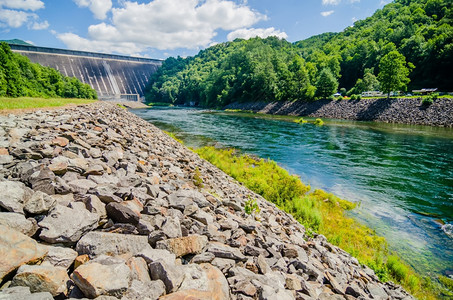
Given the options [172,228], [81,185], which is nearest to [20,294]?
[172,228]

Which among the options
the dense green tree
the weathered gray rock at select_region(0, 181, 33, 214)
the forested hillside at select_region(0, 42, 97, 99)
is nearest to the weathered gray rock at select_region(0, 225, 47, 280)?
the weathered gray rock at select_region(0, 181, 33, 214)

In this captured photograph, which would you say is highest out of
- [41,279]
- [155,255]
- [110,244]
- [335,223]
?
[41,279]

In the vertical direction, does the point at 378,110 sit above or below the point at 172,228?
above

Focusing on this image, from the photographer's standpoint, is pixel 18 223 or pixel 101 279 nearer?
pixel 101 279

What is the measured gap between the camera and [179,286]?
323cm

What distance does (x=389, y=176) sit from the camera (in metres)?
17.6

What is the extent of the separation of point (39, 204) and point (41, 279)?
155 centimetres

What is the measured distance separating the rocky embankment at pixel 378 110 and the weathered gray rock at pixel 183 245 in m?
56.7

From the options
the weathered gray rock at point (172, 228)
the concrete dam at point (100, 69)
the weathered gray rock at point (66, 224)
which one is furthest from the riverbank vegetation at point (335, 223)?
the concrete dam at point (100, 69)

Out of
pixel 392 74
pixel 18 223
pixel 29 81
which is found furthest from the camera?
pixel 392 74

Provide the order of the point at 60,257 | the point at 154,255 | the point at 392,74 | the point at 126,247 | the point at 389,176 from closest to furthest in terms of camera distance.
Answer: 1. the point at 60,257
2. the point at 154,255
3. the point at 126,247
4. the point at 389,176
5. the point at 392,74

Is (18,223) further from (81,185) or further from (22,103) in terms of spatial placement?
(22,103)

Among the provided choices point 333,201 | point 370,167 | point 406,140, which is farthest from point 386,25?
point 333,201

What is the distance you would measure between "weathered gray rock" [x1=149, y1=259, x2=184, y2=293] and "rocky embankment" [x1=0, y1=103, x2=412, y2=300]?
1cm
